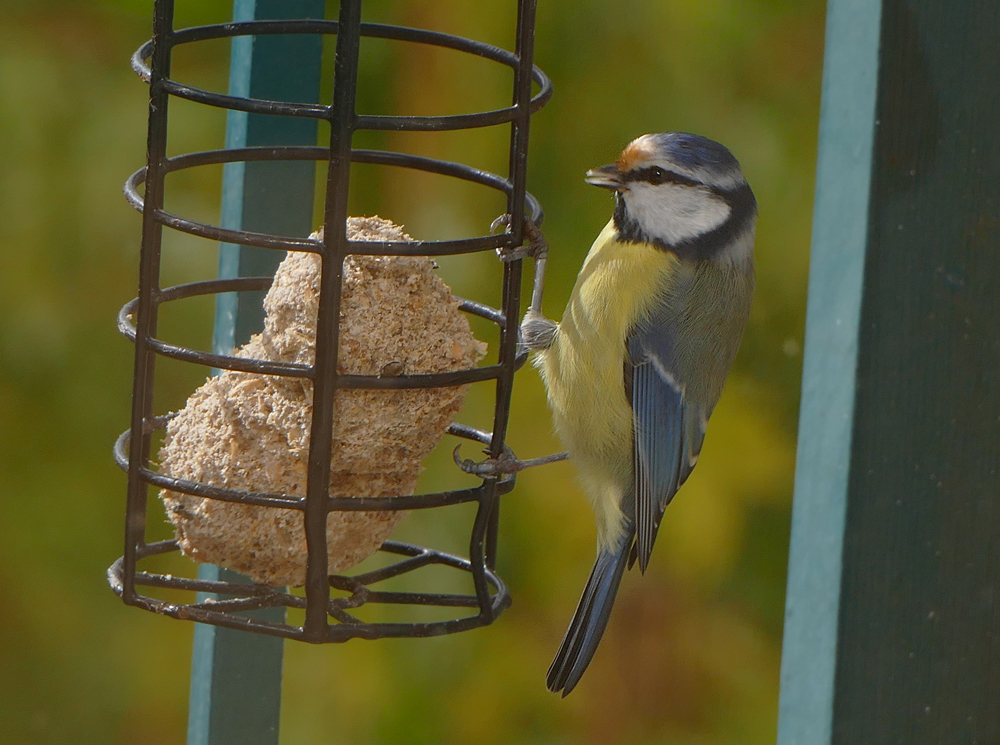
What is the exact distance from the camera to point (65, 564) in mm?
2943

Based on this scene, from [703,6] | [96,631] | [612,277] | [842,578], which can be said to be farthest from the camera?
[96,631]

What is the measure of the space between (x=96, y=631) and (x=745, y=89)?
2.10m

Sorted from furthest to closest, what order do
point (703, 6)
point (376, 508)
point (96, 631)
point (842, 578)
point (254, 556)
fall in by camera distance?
point (96, 631)
point (703, 6)
point (254, 556)
point (376, 508)
point (842, 578)

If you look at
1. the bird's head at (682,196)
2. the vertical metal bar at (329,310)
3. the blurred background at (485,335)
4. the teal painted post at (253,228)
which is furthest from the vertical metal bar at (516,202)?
the blurred background at (485,335)

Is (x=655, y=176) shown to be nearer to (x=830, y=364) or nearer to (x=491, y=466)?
(x=491, y=466)

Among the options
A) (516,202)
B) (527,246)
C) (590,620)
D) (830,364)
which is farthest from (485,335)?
(830,364)

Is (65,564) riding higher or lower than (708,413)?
lower

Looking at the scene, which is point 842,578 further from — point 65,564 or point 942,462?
point 65,564

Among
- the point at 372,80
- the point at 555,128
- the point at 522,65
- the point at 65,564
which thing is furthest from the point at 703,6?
the point at 65,564

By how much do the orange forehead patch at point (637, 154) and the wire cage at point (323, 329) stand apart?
0.37 meters

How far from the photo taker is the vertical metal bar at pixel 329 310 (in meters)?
1.49

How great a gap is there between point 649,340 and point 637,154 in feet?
1.18

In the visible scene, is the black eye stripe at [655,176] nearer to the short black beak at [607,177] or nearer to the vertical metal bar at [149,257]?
the short black beak at [607,177]

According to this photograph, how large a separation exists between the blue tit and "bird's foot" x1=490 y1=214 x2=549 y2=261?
32 cm
